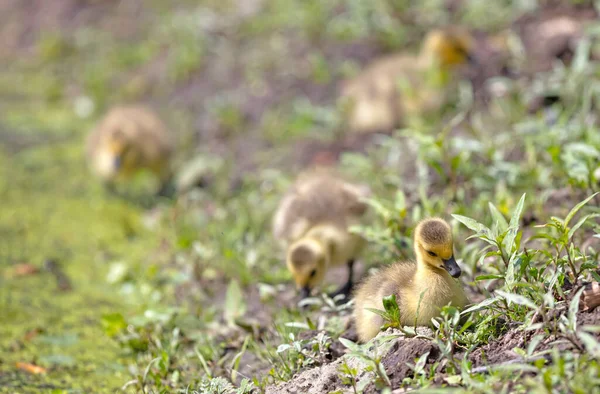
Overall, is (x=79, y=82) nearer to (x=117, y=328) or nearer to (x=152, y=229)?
(x=152, y=229)

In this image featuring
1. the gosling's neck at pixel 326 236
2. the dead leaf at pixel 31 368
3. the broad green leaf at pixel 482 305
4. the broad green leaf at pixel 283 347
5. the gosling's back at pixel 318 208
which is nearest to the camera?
the broad green leaf at pixel 482 305

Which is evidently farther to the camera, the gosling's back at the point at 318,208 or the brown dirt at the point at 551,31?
the brown dirt at the point at 551,31

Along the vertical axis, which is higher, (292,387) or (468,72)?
(468,72)

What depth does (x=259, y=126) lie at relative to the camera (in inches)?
253

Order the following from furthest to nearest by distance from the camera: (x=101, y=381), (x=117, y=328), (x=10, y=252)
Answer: (x=10, y=252) < (x=117, y=328) < (x=101, y=381)

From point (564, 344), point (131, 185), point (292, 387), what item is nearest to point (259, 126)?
point (131, 185)

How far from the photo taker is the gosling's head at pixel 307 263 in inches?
148

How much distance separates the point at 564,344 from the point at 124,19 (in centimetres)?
798

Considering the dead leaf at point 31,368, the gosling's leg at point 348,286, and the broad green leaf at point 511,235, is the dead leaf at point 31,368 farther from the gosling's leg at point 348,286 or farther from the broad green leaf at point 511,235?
the broad green leaf at point 511,235

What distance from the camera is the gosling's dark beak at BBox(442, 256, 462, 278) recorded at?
2877mm

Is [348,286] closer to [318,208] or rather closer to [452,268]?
[318,208]

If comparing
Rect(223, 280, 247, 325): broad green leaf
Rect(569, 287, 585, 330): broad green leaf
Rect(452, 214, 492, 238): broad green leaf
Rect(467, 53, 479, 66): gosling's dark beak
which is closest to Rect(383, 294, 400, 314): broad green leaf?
Rect(452, 214, 492, 238): broad green leaf

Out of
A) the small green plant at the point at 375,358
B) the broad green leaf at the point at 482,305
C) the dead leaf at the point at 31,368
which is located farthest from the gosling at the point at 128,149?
the broad green leaf at the point at 482,305

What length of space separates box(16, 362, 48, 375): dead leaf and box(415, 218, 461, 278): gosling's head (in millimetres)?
2015
